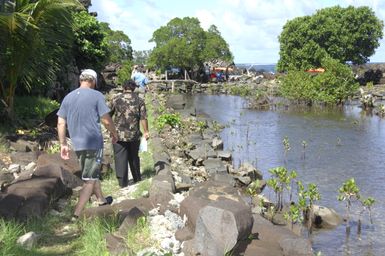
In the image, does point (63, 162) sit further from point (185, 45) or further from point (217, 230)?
point (185, 45)

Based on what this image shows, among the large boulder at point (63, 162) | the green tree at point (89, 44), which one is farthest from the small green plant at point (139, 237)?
the green tree at point (89, 44)

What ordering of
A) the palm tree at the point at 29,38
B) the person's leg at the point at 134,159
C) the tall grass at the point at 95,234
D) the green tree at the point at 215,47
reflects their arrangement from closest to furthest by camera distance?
the tall grass at the point at 95,234, the person's leg at the point at 134,159, the palm tree at the point at 29,38, the green tree at the point at 215,47

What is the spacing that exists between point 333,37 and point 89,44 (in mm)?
31286

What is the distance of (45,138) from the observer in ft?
35.2

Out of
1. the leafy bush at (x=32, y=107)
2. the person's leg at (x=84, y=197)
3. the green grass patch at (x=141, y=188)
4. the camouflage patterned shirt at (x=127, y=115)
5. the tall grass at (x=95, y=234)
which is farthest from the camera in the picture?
the leafy bush at (x=32, y=107)

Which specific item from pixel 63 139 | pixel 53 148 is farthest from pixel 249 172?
pixel 63 139

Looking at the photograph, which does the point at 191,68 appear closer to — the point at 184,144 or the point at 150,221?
the point at 184,144

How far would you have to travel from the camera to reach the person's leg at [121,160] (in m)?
7.96

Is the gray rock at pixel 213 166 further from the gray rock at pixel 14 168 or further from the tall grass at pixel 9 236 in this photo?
the tall grass at pixel 9 236

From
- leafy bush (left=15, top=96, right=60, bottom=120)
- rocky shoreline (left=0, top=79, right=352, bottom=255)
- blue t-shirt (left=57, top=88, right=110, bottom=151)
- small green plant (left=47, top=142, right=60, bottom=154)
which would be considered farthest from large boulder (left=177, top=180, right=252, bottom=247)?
leafy bush (left=15, top=96, right=60, bottom=120)

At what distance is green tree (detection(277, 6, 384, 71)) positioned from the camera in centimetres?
5009

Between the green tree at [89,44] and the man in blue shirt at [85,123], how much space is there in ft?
63.5

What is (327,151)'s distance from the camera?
1670 cm

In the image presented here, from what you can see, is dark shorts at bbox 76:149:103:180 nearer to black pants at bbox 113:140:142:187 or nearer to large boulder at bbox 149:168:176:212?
large boulder at bbox 149:168:176:212
